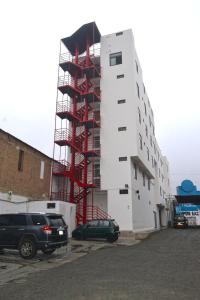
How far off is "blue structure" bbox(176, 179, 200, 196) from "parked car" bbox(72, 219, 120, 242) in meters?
41.4

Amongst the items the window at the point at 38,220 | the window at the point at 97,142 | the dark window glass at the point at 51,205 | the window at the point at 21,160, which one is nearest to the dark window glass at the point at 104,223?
the dark window glass at the point at 51,205

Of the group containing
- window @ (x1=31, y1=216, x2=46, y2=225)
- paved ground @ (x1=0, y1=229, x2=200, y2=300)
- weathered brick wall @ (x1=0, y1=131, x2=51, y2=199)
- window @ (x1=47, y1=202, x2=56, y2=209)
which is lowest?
paved ground @ (x1=0, y1=229, x2=200, y2=300)

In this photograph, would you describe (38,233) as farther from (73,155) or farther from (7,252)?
(73,155)

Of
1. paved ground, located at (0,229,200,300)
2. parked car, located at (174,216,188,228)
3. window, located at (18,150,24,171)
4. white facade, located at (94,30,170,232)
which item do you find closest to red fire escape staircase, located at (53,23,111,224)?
white facade, located at (94,30,170,232)

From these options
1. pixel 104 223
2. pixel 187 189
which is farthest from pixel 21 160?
pixel 187 189

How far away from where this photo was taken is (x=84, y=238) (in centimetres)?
2077

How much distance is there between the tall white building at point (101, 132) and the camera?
27.2 m

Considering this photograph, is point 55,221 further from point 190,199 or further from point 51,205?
point 190,199

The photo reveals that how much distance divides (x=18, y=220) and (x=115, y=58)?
23486mm

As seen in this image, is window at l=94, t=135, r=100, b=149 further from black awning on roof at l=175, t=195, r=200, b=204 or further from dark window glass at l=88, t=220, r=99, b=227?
black awning on roof at l=175, t=195, r=200, b=204

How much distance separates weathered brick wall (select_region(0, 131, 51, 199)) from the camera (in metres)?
21.7

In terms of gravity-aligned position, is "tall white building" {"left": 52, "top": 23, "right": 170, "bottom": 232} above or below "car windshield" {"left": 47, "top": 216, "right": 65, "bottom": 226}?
above

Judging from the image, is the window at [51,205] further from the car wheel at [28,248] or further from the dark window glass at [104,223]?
the car wheel at [28,248]

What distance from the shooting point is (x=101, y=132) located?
97.1 ft
